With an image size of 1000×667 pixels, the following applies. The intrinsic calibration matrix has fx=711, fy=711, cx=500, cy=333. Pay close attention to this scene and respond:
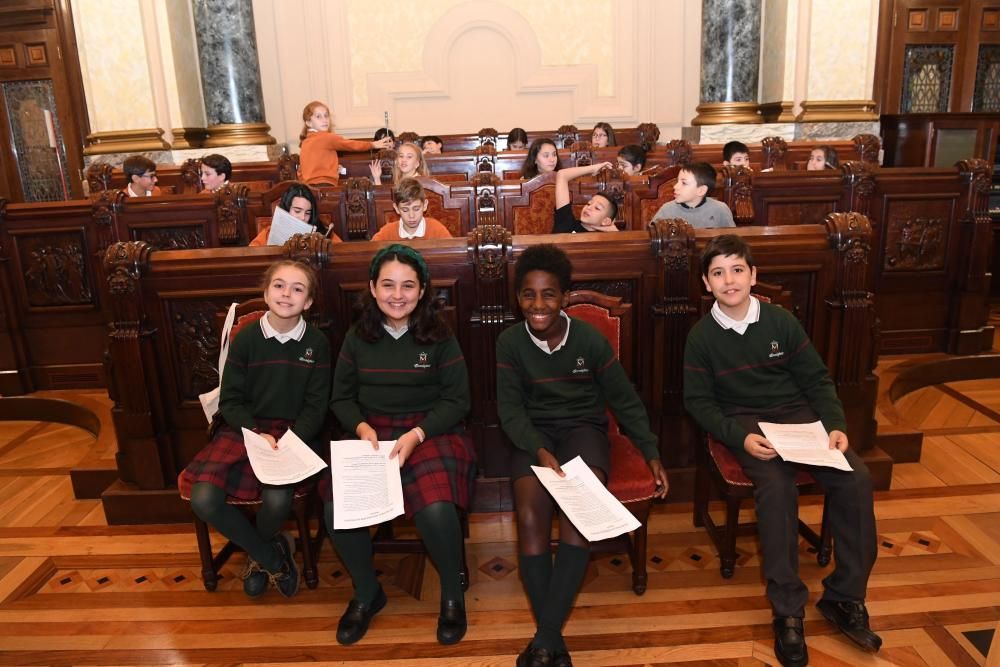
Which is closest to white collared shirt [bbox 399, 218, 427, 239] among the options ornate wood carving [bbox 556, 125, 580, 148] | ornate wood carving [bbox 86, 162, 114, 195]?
ornate wood carving [bbox 86, 162, 114, 195]

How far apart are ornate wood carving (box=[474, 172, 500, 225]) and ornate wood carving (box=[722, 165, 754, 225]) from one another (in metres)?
1.47

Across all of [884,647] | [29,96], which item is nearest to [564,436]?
[884,647]

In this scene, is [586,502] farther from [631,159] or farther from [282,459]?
[631,159]

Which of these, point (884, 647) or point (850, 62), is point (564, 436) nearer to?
point (884, 647)

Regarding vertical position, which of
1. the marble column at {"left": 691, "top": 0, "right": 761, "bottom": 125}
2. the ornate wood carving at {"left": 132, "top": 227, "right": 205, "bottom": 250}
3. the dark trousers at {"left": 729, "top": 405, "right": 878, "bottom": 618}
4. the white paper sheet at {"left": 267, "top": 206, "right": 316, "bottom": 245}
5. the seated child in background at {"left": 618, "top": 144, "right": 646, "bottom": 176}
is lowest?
the dark trousers at {"left": 729, "top": 405, "right": 878, "bottom": 618}

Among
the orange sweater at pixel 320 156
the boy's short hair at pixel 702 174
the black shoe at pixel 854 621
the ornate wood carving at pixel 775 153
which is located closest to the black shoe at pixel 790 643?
the black shoe at pixel 854 621

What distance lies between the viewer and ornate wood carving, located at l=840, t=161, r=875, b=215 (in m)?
4.48

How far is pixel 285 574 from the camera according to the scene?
2643mm

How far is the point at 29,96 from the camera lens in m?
8.52

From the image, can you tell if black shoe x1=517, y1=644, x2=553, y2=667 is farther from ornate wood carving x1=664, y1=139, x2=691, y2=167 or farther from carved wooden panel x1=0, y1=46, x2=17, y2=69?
carved wooden panel x1=0, y1=46, x2=17, y2=69

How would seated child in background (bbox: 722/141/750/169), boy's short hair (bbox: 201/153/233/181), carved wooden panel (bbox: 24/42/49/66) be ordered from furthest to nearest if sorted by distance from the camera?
carved wooden panel (bbox: 24/42/49/66) < seated child in background (bbox: 722/141/750/169) < boy's short hair (bbox: 201/153/233/181)

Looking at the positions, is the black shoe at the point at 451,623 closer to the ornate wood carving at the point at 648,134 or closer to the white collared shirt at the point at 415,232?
the white collared shirt at the point at 415,232

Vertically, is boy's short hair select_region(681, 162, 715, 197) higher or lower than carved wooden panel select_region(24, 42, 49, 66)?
lower

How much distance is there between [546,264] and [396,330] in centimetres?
60
